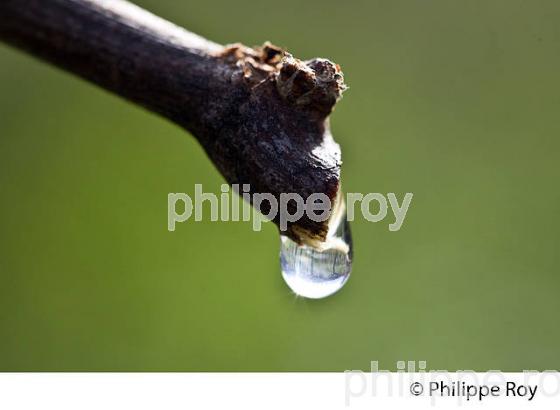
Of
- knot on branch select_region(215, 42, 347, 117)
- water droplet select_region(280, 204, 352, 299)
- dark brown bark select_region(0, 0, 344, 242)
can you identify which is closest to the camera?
dark brown bark select_region(0, 0, 344, 242)

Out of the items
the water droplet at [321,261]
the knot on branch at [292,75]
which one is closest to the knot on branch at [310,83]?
the knot on branch at [292,75]

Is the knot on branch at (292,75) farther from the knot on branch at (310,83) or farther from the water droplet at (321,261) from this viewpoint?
the water droplet at (321,261)

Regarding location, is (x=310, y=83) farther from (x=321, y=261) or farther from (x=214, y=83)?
(x=321, y=261)

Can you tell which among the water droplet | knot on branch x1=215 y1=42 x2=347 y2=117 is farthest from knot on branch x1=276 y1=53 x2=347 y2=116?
the water droplet

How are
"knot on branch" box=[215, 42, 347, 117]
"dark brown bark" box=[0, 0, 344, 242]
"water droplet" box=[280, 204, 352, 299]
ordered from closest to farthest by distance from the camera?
"dark brown bark" box=[0, 0, 344, 242], "knot on branch" box=[215, 42, 347, 117], "water droplet" box=[280, 204, 352, 299]

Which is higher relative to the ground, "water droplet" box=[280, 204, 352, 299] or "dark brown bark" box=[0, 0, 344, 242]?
"dark brown bark" box=[0, 0, 344, 242]

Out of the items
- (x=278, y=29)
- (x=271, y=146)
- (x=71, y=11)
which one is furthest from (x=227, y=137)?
(x=278, y=29)

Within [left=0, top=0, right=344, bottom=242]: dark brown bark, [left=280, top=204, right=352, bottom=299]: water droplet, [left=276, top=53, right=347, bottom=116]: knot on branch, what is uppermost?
[left=276, top=53, right=347, bottom=116]: knot on branch

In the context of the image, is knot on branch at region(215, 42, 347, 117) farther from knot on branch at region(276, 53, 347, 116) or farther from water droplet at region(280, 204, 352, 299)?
water droplet at region(280, 204, 352, 299)

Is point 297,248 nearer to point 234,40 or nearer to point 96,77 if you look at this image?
→ point 96,77
